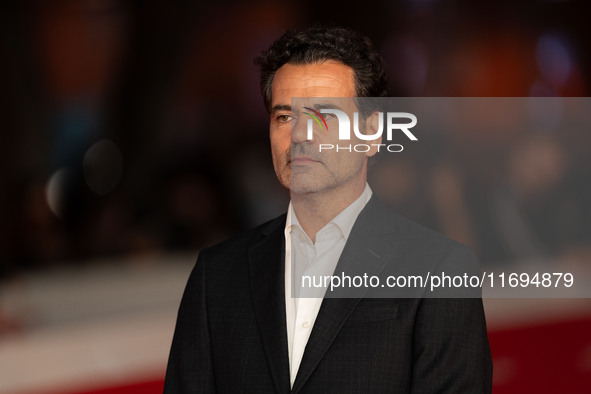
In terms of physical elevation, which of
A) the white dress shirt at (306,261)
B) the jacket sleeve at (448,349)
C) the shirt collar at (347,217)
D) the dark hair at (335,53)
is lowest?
the jacket sleeve at (448,349)

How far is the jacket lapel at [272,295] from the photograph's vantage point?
125cm

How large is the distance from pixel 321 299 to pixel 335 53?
17.3 inches

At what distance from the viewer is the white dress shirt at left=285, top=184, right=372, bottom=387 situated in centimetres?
128

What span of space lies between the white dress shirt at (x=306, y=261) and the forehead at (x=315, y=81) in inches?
8.0

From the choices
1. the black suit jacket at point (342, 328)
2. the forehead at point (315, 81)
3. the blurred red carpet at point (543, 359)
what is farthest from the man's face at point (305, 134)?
the blurred red carpet at point (543, 359)

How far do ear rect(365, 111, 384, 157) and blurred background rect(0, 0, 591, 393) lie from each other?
1.95 m

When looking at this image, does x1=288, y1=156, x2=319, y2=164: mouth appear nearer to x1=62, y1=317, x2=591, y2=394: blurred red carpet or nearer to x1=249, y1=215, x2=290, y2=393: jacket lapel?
x1=249, y1=215, x2=290, y2=393: jacket lapel

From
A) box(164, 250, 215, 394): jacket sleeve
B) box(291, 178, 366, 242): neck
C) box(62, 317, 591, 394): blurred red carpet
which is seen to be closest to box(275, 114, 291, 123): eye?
box(291, 178, 366, 242): neck

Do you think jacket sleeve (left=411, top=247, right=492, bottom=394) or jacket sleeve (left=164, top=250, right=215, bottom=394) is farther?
jacket sleeve (left=164, top=250, right=215, bottom=394)

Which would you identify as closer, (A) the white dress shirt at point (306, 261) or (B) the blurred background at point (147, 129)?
(A) the white dress shirt at point (306, 261)

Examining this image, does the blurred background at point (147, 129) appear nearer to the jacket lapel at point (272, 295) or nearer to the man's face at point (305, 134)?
the jacket lapel at point (272, 295)

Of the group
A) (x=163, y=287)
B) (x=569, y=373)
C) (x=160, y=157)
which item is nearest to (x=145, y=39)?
(x=160, y=157)

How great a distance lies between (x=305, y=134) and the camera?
128 centimetres

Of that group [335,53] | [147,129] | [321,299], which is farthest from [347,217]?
[147,129]
